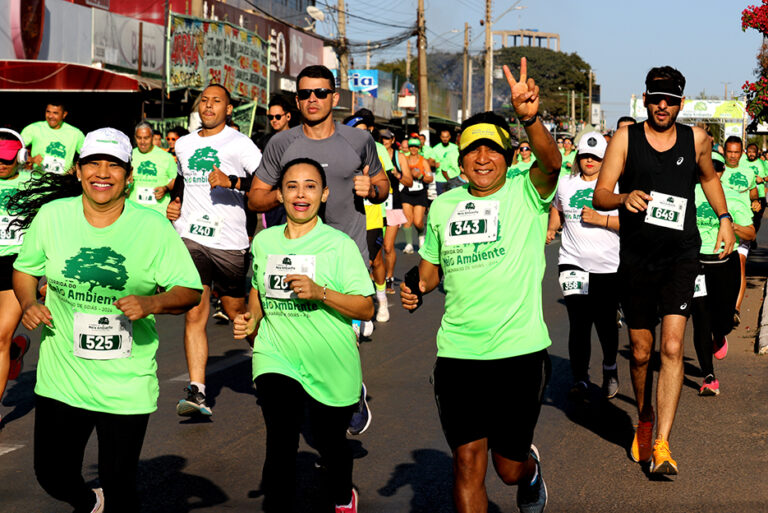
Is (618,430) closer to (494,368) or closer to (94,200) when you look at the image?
(494,368)

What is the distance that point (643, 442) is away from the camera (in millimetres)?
6238

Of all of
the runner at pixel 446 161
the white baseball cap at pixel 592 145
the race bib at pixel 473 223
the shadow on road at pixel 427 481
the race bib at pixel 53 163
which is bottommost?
the shadow on road at pixel 427 481

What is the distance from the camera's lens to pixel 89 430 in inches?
169

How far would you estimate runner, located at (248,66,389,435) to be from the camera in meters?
6.82

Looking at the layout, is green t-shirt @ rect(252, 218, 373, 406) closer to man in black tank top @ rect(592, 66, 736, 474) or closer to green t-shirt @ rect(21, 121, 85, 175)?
man in black tank top @ rect(592, 66, 736, 474)

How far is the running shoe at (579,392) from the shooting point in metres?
7.93

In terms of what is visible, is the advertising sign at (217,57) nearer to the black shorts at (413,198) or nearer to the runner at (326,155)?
the black shorts at (413,198)

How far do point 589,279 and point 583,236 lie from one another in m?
0.32

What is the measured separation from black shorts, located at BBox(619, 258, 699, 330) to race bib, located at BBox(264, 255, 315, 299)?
222cm

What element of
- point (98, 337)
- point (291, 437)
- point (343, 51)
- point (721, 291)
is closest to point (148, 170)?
point (721, 291)

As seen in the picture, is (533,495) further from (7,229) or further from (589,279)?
(7,229)

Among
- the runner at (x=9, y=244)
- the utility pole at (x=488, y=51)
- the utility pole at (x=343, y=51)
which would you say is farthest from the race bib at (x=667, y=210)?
the utility pole at (x=488, y=51)

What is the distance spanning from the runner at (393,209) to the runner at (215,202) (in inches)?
109

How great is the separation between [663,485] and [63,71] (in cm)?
1696
